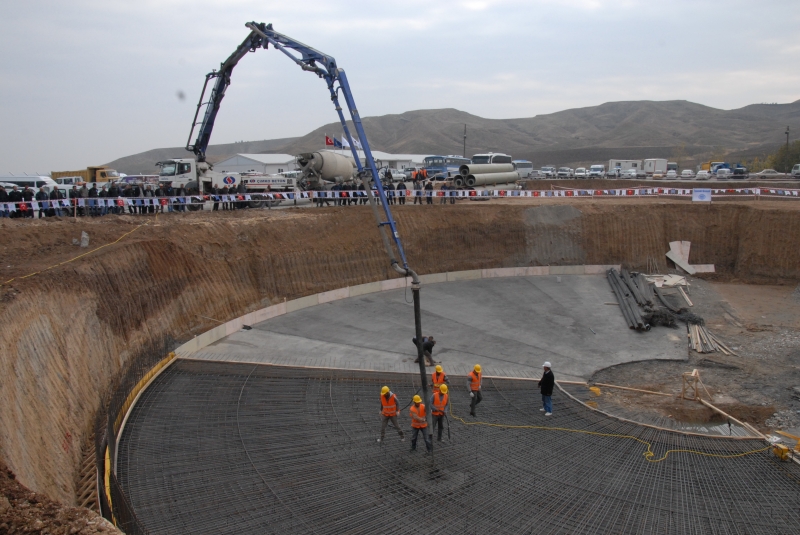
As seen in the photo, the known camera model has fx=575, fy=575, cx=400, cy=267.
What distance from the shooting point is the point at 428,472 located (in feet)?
34.8

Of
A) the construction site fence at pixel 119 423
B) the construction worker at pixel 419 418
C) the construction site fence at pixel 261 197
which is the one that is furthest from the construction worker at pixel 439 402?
the construction site fence at pixel 261 197

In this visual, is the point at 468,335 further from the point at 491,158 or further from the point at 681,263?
the point at 491,158

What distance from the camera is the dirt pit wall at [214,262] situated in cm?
1080

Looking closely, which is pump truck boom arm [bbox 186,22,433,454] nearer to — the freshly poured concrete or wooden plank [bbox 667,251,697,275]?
the freshly poured concrete

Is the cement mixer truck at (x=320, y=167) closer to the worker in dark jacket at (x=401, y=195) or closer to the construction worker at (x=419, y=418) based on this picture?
the worker in dark jacket at (x=401, y=195)

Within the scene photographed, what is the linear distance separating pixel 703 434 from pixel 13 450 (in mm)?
12836

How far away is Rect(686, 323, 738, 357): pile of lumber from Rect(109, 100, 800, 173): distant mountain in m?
87.2

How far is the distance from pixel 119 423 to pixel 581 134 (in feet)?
552

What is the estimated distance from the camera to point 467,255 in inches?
1126

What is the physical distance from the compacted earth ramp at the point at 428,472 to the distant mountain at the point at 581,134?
97050 mm

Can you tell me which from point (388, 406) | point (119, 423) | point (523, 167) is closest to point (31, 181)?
point (119, 423)

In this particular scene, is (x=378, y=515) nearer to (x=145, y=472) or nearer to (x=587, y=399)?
(x=145, y=472)

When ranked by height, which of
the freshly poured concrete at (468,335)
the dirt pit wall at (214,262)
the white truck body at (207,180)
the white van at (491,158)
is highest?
the white van at (491,158)

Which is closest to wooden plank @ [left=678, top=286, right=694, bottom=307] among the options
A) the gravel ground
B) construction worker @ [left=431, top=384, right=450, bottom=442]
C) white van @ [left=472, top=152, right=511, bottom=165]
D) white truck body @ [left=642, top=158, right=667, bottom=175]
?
the gravel ground
